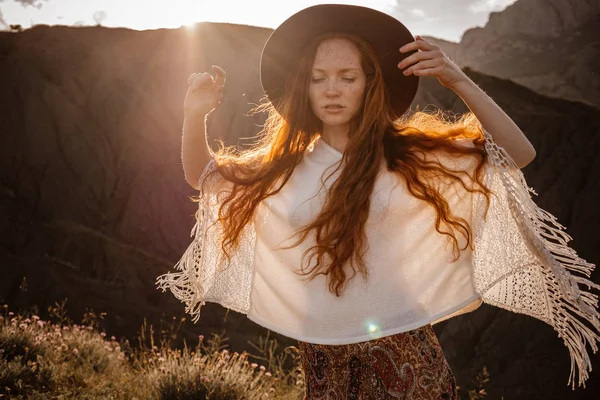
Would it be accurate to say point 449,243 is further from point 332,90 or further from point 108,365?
point 108,365

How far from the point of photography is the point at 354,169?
6.84 ft

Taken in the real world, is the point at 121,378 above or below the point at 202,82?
below

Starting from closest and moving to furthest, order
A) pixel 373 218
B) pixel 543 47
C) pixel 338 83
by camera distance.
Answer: pixel 373 218, pixel 338 83, pixel 543 47

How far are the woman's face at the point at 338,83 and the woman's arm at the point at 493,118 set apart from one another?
397 mm

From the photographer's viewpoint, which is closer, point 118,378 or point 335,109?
point 335,109

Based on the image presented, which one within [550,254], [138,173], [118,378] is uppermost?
[550,254]

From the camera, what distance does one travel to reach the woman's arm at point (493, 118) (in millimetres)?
1925

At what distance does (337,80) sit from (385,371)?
1.10 meters

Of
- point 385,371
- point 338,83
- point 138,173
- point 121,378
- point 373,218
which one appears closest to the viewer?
point 385,371

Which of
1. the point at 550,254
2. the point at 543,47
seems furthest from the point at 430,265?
the point at 543,47

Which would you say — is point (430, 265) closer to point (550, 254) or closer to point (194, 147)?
point (550, 254)

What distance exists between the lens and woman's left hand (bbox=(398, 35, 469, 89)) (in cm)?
192

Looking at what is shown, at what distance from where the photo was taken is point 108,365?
16.4 ft

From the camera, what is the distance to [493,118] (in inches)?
76.5
